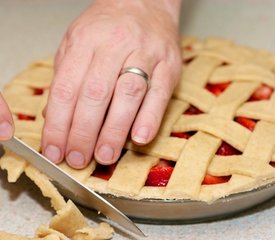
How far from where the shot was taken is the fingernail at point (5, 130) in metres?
1.07

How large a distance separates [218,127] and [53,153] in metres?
0.33

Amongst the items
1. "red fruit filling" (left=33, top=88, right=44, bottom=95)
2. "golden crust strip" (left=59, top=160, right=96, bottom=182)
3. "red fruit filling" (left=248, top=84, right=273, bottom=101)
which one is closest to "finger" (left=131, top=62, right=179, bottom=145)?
"golden crust strip" (left=59, top=160, right=96, bottom=182)

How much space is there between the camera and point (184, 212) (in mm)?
1120

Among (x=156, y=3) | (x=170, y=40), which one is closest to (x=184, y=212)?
(x=170, y=40)

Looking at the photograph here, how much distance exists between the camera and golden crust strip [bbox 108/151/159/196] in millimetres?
1118

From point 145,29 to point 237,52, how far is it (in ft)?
1.12

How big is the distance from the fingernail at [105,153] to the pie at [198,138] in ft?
0.11

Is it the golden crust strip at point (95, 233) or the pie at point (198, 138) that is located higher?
the pie at point (198, 138)

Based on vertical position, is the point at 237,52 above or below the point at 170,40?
below

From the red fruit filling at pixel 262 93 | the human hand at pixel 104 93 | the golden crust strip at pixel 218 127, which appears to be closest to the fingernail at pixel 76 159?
the human hand at pixel 104 93

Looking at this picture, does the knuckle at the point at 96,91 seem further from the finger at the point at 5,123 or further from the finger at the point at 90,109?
the finger at the point at 5,123

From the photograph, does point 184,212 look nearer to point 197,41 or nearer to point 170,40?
point 170,40

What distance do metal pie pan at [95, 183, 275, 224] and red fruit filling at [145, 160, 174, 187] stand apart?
→ 53mm

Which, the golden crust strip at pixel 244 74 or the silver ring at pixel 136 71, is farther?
the golden crust strip at pixel 244 74
